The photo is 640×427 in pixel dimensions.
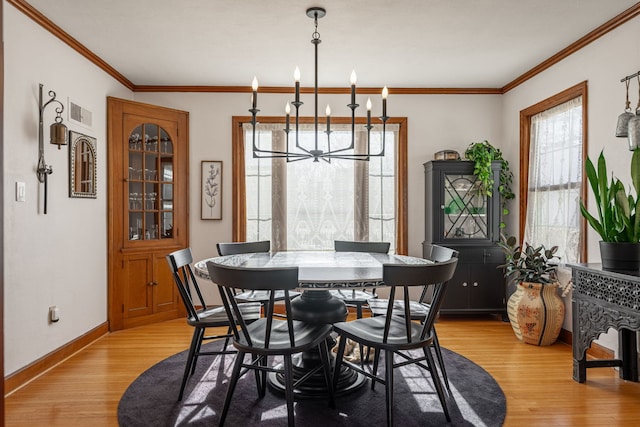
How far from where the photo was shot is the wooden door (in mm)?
4305

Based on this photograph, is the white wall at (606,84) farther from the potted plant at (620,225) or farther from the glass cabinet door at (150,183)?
the glass cabinet door at (150,183)

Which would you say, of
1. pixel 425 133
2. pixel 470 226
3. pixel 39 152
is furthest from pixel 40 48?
pixel 470 226

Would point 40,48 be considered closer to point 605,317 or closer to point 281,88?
point 281,88

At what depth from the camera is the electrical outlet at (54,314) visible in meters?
3.31

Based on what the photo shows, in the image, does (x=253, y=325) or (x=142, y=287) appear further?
(x=142, y=287)

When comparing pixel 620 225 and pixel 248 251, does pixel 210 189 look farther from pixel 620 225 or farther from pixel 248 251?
pixel 620 225

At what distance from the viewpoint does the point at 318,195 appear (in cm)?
504

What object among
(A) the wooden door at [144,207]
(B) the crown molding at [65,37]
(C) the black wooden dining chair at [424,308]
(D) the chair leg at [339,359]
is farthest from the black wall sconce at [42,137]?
(C) the black wooden dining chair at [424,308]

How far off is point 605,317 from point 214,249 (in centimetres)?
364

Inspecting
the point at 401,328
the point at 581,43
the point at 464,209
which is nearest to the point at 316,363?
the point at 401,328

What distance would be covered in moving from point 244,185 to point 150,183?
38.4 inches

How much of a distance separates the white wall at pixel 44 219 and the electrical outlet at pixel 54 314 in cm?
5

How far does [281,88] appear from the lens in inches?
195

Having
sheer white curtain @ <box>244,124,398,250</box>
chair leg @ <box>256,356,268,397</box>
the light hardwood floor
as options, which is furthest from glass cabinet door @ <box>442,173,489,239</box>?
chair leg @ <box>256,356,268,397</box>
